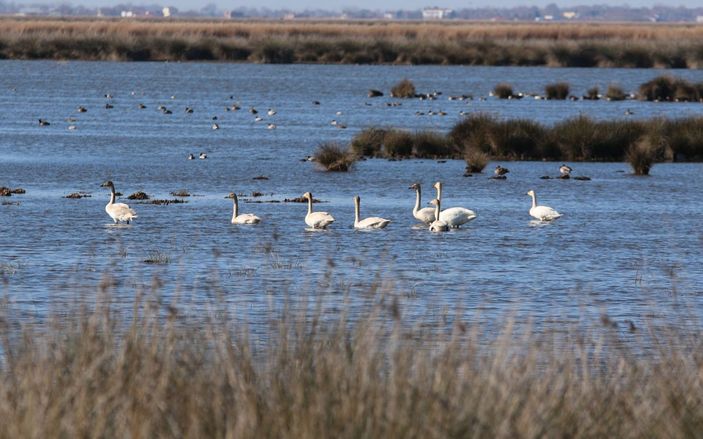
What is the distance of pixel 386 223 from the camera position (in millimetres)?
24297

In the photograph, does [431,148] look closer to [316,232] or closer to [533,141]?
[533,141]

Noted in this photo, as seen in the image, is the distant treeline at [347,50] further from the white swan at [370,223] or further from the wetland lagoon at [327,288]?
the white swan at [370,223]

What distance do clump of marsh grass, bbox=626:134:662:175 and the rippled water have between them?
14.6 inches

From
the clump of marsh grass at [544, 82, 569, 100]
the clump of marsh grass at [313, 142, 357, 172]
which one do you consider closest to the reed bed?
the clump of marsh grass at [313, 142, 357, 172]

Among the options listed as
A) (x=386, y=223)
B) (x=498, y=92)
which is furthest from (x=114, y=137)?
(x=498, y=92)

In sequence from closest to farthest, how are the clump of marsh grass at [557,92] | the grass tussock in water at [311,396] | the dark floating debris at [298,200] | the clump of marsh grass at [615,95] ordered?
1. the grass tussock in water at [311,396]
2. the dark floating debris at [298,200]
3. the clump of marsh grass at [615,95]
4. the clump of marsh grass at [557,92]

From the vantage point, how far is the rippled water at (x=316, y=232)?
17.6 metres

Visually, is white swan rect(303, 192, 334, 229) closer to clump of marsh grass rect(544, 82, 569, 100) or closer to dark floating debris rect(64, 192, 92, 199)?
dark floating debris rect(64, 192, 92, 199)

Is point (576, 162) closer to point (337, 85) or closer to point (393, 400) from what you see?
point (393, 400)

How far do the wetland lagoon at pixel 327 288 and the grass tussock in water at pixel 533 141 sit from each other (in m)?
0.75

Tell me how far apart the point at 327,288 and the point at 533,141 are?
23.8 m

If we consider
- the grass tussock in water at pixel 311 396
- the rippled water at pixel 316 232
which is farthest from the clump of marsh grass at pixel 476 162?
the grass tussock in water at pixel 311 396

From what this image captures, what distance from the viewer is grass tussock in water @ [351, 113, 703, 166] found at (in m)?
39.6

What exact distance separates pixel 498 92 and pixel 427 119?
18337mm
